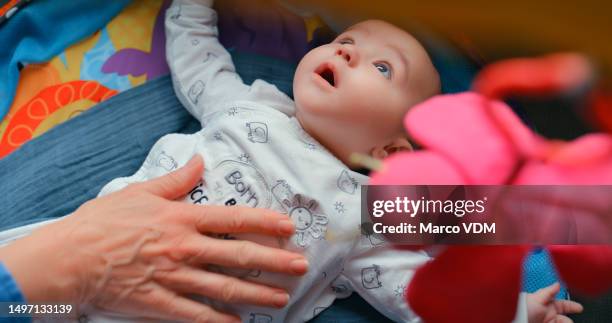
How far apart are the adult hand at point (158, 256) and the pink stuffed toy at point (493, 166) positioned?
0.13 m

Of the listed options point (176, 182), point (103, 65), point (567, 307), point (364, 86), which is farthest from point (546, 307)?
point (103, 65)

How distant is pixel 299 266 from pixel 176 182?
142 mm

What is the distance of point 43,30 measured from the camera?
0.77 meters

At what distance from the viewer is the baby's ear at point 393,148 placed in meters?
0.45

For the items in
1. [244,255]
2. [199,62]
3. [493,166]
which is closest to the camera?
[493,166]

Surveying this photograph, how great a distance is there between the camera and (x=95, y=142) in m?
0.71

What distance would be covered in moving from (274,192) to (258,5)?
0.23m

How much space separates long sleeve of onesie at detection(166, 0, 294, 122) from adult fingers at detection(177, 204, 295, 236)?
168mm

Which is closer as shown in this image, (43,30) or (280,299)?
(280,299)

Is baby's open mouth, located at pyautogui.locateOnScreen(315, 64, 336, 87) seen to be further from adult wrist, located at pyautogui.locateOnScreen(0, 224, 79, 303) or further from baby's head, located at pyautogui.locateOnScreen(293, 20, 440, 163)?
adult wrist, located at pyautogui.locateOnScreen(0, 224, 79, 303)

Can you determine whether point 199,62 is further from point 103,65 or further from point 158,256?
point 158,256

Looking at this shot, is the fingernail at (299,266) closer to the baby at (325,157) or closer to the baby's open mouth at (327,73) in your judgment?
the baby at (325,157)

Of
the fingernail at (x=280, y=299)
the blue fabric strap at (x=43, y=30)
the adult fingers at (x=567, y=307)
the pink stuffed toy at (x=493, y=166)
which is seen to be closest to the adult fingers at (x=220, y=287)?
the fingernail at (x=280, y=299)

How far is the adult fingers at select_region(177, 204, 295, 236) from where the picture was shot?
527 mm
